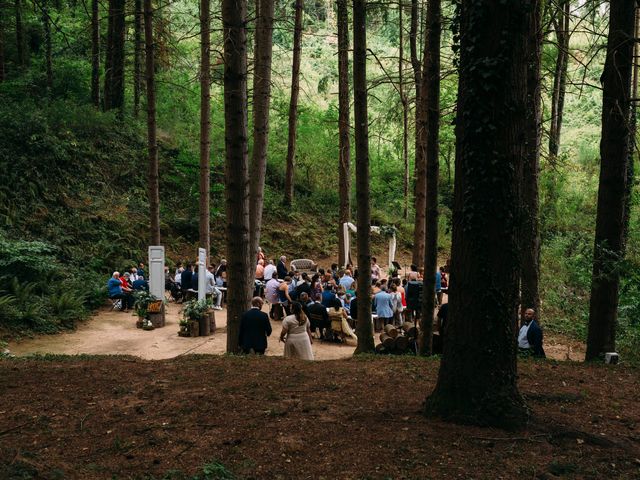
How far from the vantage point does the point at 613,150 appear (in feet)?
33.2

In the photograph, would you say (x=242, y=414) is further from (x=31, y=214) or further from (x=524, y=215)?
(x=31, y=214)

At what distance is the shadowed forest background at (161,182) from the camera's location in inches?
714

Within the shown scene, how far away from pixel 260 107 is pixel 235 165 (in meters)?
4.68

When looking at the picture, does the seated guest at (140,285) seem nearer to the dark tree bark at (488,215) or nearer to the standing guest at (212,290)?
the standing guest at (212,290)

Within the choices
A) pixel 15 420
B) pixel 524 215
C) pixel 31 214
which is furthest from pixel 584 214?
pixel 15 420

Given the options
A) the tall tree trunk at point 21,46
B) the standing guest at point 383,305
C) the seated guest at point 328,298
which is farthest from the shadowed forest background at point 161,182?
the seated guest at point 328,298

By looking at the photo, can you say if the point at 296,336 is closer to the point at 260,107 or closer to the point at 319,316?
the point at 319,316

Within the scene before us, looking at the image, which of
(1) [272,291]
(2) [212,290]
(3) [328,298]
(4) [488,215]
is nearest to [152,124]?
(2) [212,290]

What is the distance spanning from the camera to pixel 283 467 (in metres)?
5.09

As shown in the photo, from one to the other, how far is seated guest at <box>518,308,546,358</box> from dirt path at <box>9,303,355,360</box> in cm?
382

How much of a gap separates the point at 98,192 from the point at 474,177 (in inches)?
911

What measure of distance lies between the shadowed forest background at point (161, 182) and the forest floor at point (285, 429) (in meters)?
7.43

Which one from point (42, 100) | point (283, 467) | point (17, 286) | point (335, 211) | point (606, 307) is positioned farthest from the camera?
point (335, 211)

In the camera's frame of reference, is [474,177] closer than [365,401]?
Yes
